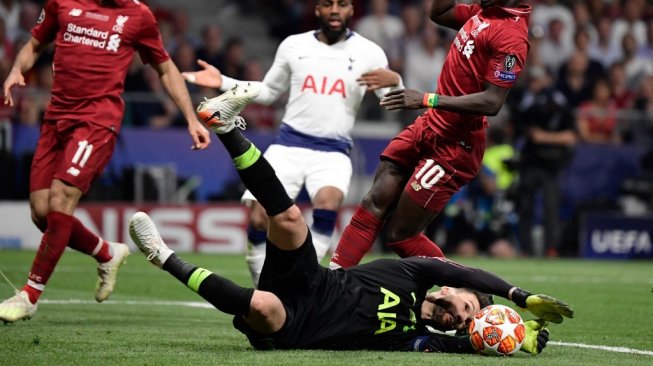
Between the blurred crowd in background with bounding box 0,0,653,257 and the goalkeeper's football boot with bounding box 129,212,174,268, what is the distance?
9473mm

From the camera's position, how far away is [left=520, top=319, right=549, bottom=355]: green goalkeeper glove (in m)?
7.45

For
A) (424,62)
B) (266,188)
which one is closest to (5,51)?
(424,62)

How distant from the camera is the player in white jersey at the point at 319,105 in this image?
10523 millimetres

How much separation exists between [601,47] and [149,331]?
16.6 m

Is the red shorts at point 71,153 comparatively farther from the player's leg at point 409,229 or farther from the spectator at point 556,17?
the spectator at point 556,17

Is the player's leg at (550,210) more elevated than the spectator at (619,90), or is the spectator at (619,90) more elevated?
the spectator at (619,90)

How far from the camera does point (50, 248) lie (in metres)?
8.91

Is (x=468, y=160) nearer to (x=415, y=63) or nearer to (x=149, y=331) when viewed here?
(x=149, y=331)

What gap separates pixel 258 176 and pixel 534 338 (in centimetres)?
198

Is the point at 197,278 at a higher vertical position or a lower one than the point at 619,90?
higher

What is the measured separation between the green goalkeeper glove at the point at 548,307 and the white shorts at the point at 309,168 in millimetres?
3271

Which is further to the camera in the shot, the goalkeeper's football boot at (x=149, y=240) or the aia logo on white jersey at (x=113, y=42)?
the aia logo on white jersey at (x=113, y=42)

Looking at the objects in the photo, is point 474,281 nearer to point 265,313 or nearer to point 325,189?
point 265,313

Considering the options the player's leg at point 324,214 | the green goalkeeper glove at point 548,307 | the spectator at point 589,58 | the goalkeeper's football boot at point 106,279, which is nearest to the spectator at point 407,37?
the spectator at point 589,58
